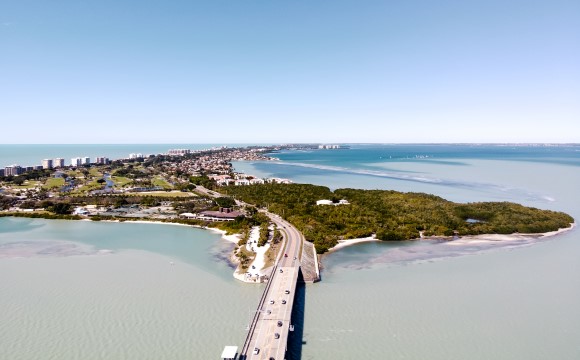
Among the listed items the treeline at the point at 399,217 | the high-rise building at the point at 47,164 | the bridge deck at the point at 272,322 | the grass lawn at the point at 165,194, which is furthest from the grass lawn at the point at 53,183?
the bridge deck at the point at 272,322

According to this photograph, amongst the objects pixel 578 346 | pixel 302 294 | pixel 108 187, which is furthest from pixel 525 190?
pixel 108 187

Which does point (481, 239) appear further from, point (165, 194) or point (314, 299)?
point (165, 194)

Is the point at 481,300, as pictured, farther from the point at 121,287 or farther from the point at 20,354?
the point at 20,354

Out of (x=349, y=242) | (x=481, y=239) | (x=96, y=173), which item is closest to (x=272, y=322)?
(x=349, y=242)

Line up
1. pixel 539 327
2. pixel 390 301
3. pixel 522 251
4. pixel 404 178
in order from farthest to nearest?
pixel 404 178 → pixel 522 251 → pixel 390 301 → pixel 539 327

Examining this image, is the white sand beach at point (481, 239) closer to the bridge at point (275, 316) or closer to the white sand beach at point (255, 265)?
the white sand beach at point (255, 265)

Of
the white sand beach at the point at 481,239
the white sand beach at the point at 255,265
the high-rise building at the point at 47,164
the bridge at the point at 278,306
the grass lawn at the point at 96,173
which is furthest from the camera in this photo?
the high-rise building at the point at 47,164

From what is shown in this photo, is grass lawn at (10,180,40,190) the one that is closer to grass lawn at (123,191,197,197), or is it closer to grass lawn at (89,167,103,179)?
grass lawn at (89,167,103,179)
